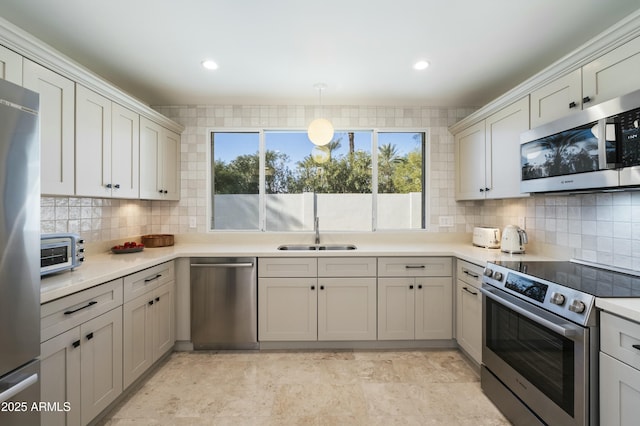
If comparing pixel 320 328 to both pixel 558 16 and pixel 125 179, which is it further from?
pixel 558 16

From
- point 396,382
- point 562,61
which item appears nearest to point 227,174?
point 396,382

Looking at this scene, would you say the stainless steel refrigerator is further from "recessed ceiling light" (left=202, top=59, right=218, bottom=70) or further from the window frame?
the window frame

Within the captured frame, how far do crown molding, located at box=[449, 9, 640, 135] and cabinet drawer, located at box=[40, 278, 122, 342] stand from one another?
3083 mm

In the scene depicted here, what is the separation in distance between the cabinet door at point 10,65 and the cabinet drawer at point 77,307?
1145 millimetres

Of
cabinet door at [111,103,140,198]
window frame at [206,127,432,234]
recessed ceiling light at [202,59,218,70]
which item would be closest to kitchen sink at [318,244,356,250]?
window frame at [206,127,432,234]

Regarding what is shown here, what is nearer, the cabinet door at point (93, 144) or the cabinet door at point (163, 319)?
the cabinet door at point (93, 144)

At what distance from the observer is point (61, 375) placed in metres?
1.43

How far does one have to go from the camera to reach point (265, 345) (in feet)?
8.68

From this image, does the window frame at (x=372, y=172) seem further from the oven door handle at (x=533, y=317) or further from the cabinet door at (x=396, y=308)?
the oven door handle at (x=533, y=317)

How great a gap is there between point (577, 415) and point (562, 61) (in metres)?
1.94

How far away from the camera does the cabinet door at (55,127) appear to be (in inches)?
64.2

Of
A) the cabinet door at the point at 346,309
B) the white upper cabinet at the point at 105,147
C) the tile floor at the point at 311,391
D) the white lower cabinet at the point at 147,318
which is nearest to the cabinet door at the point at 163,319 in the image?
the white lower cabinet at the point at 147,318

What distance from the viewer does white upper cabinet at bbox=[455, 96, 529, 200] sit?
2.24m

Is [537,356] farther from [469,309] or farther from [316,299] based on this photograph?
[316,299]
